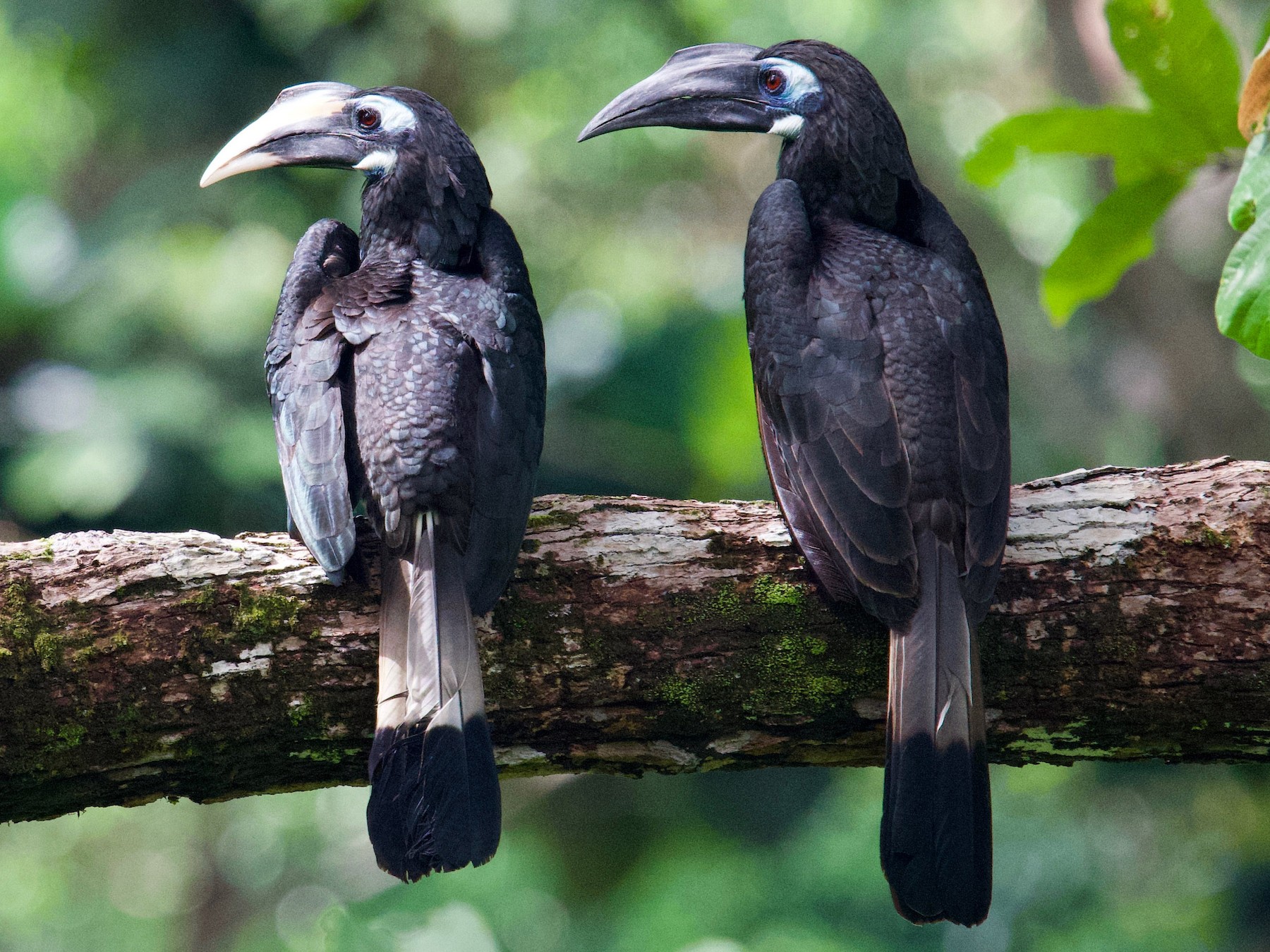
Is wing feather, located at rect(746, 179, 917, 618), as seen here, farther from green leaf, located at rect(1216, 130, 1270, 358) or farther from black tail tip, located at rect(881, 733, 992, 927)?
green leaf, located at rect(1216, 130, 1270, 358)

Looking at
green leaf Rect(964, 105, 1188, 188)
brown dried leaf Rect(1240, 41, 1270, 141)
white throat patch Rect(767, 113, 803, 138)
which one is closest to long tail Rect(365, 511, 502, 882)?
white throat patch Rect(767, 113, 803, 138)

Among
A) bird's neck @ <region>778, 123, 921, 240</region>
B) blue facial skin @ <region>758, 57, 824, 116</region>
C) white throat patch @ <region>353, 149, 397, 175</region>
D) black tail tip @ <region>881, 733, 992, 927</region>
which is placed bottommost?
black tail tip @ <region>881, 733, 992, 927</region>

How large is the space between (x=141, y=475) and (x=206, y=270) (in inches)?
63.2

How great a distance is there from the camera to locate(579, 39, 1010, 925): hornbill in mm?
2318

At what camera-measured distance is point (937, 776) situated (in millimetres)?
2314

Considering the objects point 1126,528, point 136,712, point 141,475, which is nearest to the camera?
point 136,712

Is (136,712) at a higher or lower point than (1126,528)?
lower

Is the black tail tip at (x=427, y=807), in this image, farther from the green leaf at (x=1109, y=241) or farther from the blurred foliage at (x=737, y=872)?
the blurred foliage at (x=737, y=872)

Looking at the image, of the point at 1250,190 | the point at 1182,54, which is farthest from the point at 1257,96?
the point at 1182,54

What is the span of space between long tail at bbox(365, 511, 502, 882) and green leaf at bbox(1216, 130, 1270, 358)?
1.62 metres

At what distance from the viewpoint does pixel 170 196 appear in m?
8.87

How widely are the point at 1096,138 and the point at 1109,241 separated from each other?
0.29 metres

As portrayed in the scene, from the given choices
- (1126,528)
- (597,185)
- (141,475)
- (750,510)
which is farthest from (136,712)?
(597,185)

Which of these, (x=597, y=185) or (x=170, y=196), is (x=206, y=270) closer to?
(x=170, y=196)
